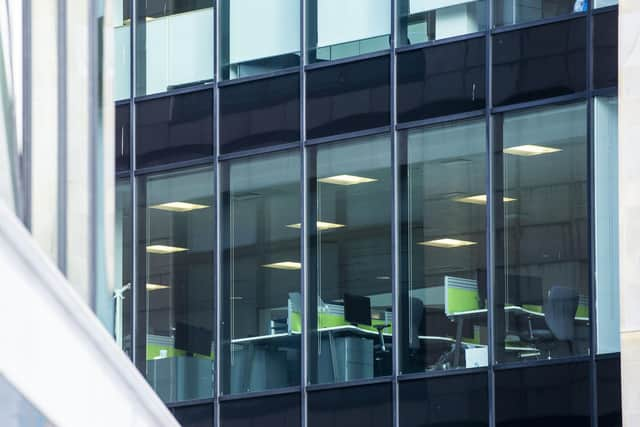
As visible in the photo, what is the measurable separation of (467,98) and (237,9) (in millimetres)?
4270

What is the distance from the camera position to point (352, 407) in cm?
1917

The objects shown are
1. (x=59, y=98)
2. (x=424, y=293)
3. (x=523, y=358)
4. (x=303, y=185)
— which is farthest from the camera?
(x=303, y=185)

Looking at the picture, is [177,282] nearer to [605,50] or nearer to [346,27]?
[346,27]

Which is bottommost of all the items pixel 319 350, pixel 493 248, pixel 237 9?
pixel 319 350

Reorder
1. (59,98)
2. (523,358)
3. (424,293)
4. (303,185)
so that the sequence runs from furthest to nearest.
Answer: (303,185)
(424,293)
(523,358)
(59,98)

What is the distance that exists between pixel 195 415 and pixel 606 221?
6780mm

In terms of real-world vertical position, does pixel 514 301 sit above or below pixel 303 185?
below

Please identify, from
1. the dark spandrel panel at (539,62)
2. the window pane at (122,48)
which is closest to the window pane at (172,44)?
the window pane at (122,48)

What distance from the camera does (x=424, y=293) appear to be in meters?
19.0

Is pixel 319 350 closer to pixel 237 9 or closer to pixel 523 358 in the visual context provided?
pixel 523 358

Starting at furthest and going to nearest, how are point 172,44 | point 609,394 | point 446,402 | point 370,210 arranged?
point 172,44
point 370,210
point 446,402
point 609,394

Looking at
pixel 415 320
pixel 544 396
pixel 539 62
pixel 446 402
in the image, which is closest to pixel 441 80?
pixel 539 62

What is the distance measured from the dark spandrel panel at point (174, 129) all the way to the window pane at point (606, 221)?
6.14m

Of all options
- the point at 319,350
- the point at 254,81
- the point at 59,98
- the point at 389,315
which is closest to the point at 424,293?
the point at 389,315
